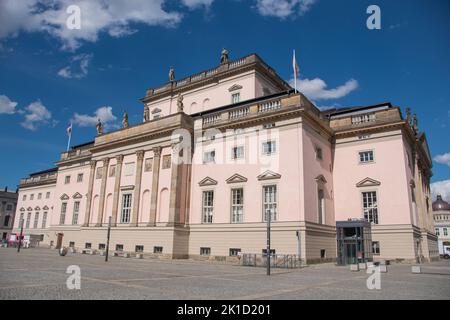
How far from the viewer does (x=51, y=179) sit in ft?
205

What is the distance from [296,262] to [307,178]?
730 cm

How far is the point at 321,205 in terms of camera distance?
110ft

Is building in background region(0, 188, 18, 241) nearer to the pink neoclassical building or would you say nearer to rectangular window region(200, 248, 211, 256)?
the pink neoclassical building

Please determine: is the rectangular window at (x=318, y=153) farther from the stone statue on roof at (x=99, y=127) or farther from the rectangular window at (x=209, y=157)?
the stone statue on roof at (x=99, y=127)

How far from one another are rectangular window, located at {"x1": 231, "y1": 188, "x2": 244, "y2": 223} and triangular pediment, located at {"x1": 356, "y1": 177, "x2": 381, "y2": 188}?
11.4m

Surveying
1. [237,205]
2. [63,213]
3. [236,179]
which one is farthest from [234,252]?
[63,213]

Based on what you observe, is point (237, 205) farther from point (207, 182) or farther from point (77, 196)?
point (77, 196)

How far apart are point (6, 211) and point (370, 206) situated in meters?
99.5

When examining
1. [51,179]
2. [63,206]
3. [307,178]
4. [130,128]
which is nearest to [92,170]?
[130,128]

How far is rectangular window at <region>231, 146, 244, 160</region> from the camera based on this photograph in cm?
3392

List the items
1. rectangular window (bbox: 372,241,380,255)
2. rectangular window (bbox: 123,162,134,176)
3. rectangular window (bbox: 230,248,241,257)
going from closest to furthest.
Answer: rectangular window (bbox: 230,248,241,257), rectangular window (bbox: 372,241,380,255), rectangular window (bbox: 123,162,134,176)

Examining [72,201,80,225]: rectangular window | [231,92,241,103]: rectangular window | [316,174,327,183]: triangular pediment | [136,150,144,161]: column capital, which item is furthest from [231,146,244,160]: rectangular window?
[72,201,80,225]: rectangular window

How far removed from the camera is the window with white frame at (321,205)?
107 ft

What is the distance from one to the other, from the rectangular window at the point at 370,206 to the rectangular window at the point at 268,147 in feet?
33.5
